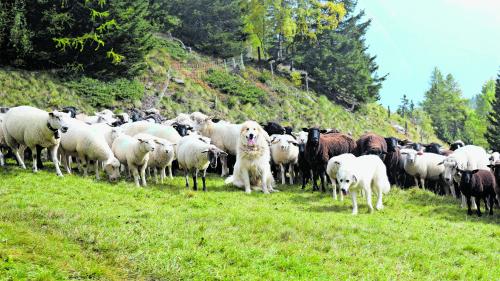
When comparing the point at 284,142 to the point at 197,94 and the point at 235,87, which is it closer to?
the point at 197,94

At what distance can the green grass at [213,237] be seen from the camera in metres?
8.25

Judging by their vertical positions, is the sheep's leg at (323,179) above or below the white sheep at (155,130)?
below

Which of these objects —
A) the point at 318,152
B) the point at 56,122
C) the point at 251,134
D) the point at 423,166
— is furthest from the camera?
the point at 423,166

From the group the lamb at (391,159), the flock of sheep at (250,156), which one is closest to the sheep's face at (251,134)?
the flock of sheep at (250,156)

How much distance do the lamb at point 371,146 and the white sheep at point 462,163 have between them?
2246mm

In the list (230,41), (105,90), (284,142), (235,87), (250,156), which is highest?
(230,41)

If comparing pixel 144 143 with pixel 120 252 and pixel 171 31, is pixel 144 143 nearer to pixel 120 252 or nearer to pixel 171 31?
pixel 120 252

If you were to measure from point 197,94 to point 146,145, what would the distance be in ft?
88.2

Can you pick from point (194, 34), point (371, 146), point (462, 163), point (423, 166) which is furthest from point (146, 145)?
point (194, 34)

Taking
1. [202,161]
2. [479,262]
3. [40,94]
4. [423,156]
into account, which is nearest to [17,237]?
[202,161]

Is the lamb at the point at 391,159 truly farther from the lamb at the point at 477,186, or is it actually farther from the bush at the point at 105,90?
the bush at the point at 105,90

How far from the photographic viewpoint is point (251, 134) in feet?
55.1

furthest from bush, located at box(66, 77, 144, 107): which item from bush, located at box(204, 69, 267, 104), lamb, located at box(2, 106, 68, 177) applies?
lamb, located at box(2, 106, 68, 177)

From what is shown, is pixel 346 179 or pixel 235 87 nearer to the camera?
pixel 346 179
